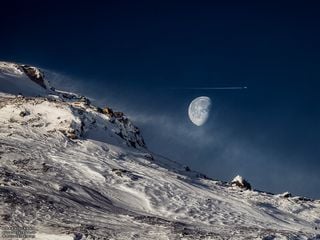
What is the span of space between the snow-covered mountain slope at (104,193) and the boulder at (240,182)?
3.49ft

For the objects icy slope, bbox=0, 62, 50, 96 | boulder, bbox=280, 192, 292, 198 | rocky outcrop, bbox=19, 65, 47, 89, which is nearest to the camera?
boulder, bbox=280, 192, 292, 198

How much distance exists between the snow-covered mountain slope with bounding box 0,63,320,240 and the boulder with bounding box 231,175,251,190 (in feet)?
3.49

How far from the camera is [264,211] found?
2029 inches

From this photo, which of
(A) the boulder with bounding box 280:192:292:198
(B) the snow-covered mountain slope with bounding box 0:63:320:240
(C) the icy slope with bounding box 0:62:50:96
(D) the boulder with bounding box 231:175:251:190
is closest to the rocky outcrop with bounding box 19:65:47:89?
(C) the icy slope with bounding box 0:62:50:96

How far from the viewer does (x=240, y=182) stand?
234 feet

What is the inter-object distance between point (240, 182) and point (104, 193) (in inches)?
1360

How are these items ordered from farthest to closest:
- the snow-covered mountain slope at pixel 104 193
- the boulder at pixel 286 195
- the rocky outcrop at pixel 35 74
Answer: the rocky outcrop at pixel 35 74
the boulder at pixel 286 195
the snow-covered mountain slope at pixel 104 193

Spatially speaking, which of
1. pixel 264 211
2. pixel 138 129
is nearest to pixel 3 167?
pixel 264 211

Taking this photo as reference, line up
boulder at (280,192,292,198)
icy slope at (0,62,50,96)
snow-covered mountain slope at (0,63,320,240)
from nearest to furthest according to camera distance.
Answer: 1. snow-covered mountain slope at (0,63,320,240)
2. boulder at (280,192,292,198)
3. icy slope at (0,62,50,96)

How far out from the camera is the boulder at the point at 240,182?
70.3 m

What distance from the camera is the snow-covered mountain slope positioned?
29058 mm

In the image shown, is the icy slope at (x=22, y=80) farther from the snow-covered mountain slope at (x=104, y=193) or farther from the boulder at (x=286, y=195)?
the boulder at (x=286, y=195)

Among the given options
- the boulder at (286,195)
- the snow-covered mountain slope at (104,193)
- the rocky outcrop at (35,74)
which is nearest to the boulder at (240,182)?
the snow-covered mountain slope at (104,193)

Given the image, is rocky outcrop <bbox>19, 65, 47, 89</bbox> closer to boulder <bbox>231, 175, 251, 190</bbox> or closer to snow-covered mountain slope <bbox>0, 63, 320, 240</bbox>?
snow-covered mountain slope <bbox>0, 63, 320, 240</bbox>
